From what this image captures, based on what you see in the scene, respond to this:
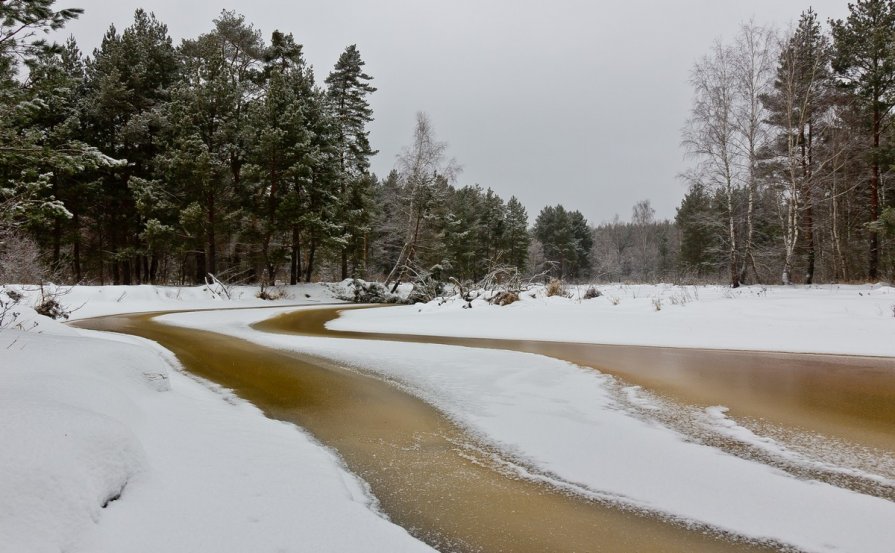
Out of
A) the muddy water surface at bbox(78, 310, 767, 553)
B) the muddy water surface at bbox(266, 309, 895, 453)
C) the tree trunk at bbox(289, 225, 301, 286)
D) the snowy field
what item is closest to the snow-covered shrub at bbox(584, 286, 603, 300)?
the muddy water surface at bbox(266, 309, 895, 453)

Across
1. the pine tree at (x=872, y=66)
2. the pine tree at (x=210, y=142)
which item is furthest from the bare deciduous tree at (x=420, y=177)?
the pine tree at (x=872, y=66)

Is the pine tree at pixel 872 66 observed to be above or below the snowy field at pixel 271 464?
above

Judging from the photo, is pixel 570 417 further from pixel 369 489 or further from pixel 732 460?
pixel 369 489

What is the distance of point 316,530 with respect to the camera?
2.45 metres

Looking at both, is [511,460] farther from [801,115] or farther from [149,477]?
[801,115]

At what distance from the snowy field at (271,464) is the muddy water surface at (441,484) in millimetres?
175

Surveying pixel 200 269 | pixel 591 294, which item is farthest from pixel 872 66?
pixel 200 269

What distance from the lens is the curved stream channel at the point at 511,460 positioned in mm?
2572

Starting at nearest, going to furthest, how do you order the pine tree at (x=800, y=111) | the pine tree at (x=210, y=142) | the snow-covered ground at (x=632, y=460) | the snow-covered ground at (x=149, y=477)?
the snow-covered ground at (x=149, y=477) < the snow-covered ground at (x=632, y=460) < the pine tree at (x=800, y=111) < the pine tree at (x=210, y=142)

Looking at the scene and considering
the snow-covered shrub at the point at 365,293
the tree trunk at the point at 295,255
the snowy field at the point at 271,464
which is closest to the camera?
the snowy field at the point at 271,464

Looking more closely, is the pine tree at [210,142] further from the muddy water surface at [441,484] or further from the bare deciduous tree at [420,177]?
the muddy water surface at [441,484]

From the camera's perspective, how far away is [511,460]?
11.8 ft

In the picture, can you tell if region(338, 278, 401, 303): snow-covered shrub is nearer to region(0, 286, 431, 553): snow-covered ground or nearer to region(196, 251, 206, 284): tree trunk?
region(196, 251, 206, 284): tree trunk

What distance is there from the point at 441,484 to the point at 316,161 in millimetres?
25686
